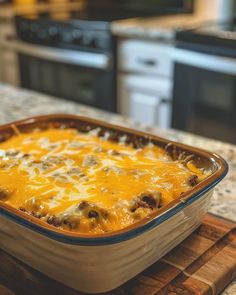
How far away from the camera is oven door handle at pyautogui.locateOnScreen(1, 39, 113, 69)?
2375 mm

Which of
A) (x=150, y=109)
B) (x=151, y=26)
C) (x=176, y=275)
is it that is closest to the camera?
(x=176, y=275)

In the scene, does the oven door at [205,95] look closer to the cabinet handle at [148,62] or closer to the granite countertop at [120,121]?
the cabinet handle at [148,62]

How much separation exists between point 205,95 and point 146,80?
0.38 m

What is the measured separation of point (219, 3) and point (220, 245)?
6.68 feet

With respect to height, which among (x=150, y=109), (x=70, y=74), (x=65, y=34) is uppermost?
(x=65, y=34)

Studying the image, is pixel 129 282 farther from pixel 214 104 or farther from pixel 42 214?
pixel 214 104

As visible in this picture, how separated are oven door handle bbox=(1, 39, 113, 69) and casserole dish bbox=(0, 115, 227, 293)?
173 centimetres

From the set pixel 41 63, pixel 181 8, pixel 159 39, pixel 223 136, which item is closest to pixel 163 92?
pixel 159 39

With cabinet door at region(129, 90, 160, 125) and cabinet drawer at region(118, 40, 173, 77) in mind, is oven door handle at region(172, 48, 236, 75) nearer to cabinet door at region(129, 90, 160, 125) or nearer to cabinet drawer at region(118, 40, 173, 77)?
cabinet drawer at region(118, 40, 173, 77)

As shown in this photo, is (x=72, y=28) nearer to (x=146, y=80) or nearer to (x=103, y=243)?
(x=146, y=80)

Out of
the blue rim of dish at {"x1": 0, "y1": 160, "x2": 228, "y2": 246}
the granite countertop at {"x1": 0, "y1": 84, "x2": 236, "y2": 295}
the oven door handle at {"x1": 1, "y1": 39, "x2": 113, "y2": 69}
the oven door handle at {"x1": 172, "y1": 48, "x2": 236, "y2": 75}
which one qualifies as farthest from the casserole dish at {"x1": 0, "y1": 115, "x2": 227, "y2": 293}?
the oven door handle at {"x1": 1, "y1": 39, "x2": 113, "y2": 69}

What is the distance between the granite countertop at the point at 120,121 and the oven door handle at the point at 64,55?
897 mm

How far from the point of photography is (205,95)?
6.72 ft

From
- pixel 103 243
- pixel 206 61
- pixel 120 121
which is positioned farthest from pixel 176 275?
pixel 206 61
